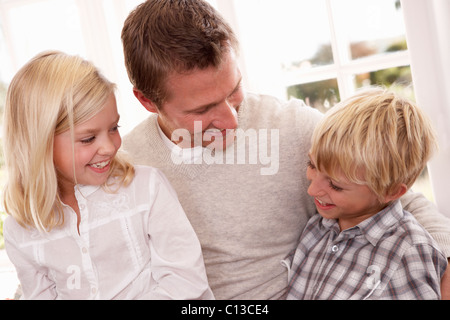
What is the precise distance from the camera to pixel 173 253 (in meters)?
1.27

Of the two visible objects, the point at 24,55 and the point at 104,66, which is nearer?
the point at 104,66

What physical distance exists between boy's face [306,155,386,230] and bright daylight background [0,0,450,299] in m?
0.59

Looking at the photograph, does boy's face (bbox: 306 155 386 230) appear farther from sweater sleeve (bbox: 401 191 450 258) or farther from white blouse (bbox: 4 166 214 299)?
white blouse (bbox: 4 166 214 299)

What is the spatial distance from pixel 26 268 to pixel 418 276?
1.03 m

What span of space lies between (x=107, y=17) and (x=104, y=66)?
9.1 inches

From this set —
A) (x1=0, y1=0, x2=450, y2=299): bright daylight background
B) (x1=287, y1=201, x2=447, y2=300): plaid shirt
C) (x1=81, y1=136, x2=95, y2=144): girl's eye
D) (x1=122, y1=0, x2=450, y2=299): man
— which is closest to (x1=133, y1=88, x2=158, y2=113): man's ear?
(x1=122, y1=0, x2=450, y2=299): man

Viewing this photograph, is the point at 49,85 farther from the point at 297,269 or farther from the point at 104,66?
the point at 104,66

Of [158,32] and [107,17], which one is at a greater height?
[107,17]

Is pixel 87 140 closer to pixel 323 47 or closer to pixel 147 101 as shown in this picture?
pixel 147 101

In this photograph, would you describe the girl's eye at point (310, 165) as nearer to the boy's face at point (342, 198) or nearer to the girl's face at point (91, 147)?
the boy's face at point (342, 198)

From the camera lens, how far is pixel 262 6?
→ 2.07m

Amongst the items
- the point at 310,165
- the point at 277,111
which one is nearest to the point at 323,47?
the point at 277,111

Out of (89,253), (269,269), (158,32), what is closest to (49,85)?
(158,32)

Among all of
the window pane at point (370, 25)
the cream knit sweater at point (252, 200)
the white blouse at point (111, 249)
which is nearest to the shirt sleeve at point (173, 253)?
→ the white blouse at point (111, 249)
